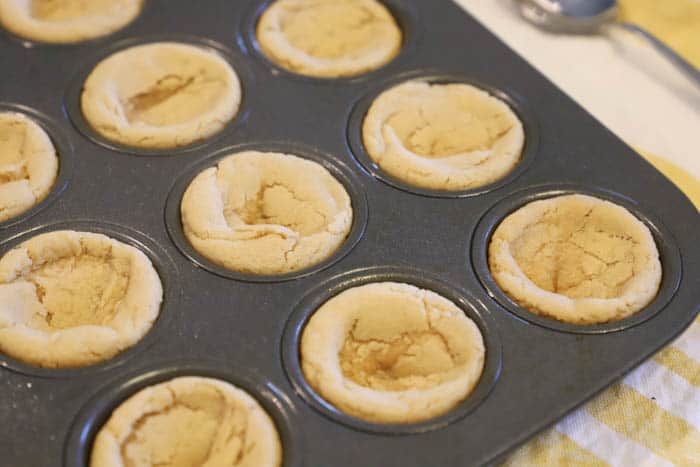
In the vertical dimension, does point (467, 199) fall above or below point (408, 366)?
above

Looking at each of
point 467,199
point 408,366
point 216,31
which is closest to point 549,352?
point 408,366

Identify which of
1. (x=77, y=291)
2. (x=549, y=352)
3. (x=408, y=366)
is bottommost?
(x=77, y=291)

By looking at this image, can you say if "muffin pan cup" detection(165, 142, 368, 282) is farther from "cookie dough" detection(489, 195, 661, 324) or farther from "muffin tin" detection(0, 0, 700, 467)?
"cookie dough" detection(489, 195, 661, 324)

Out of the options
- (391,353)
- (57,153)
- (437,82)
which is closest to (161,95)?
(57,153)

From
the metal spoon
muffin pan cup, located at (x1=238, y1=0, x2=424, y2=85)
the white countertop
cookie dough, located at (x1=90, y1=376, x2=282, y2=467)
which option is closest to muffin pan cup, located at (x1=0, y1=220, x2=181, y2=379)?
cookie dough, located at (x1=90, y1=376, x2=282, y2=467)

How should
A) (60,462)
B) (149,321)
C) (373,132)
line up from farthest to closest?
(373,132)
(149,321)
(60,462)

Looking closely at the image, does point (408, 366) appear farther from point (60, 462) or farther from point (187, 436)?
point (60, 462)
